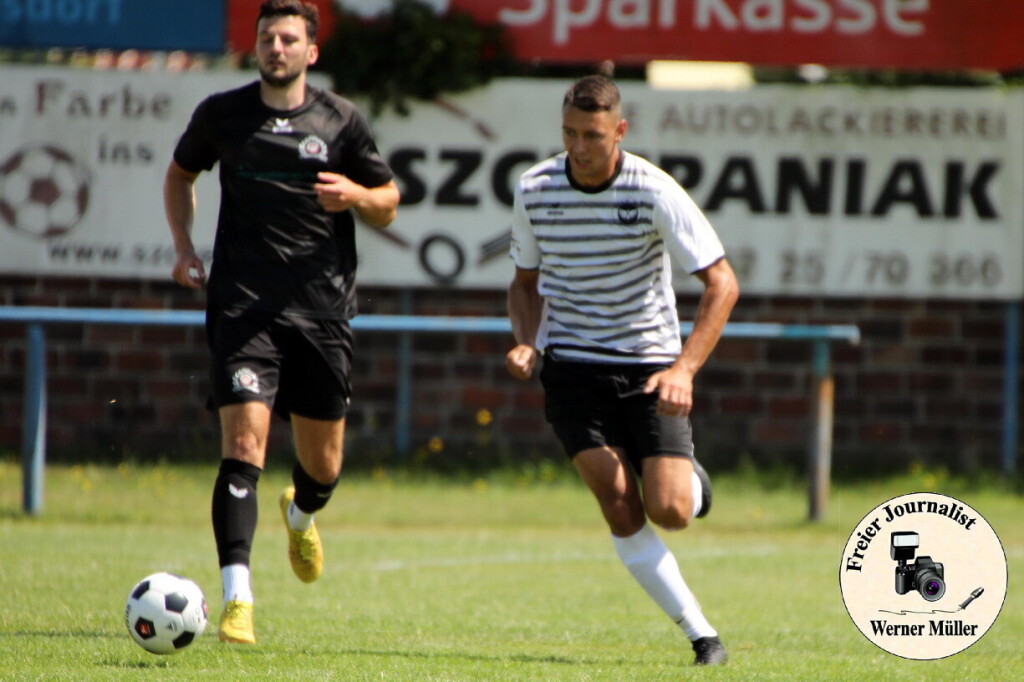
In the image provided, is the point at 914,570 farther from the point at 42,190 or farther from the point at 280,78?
the point at 42,190

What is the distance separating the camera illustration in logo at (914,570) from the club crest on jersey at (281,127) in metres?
2.86

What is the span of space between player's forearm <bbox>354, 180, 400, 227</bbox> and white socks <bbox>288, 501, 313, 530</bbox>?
138 cm

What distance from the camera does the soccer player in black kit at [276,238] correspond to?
582 cm

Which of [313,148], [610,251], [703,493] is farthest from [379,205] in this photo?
[703,493]

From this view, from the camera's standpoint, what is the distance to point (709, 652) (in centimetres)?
550

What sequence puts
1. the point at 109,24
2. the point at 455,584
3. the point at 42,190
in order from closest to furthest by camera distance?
1. the point at 455,584
2. the point at 42,190
3. the point at 109,24

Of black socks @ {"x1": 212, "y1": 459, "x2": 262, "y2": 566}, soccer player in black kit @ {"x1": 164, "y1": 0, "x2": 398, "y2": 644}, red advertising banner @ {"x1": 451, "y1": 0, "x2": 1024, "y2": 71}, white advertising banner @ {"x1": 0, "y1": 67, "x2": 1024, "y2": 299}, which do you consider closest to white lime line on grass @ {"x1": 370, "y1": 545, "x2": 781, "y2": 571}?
soccer player in black kit @ {"x1": 164, "y1": 0, "x2": 398, "y2": 644}

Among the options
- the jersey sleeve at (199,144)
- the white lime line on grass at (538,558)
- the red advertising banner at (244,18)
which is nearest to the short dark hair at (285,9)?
the jersey sleeve at (199,144)

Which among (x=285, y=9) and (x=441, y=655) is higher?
(x=285, y=9)

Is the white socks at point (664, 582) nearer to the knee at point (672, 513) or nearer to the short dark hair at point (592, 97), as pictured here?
the knee at point (672, 513)

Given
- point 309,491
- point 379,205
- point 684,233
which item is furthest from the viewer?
point 309,491

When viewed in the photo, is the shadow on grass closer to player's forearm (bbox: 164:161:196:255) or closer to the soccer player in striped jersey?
the soccer player in striped jersey

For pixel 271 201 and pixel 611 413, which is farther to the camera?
pixel 271 201

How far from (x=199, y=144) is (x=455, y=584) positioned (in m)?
2.96
